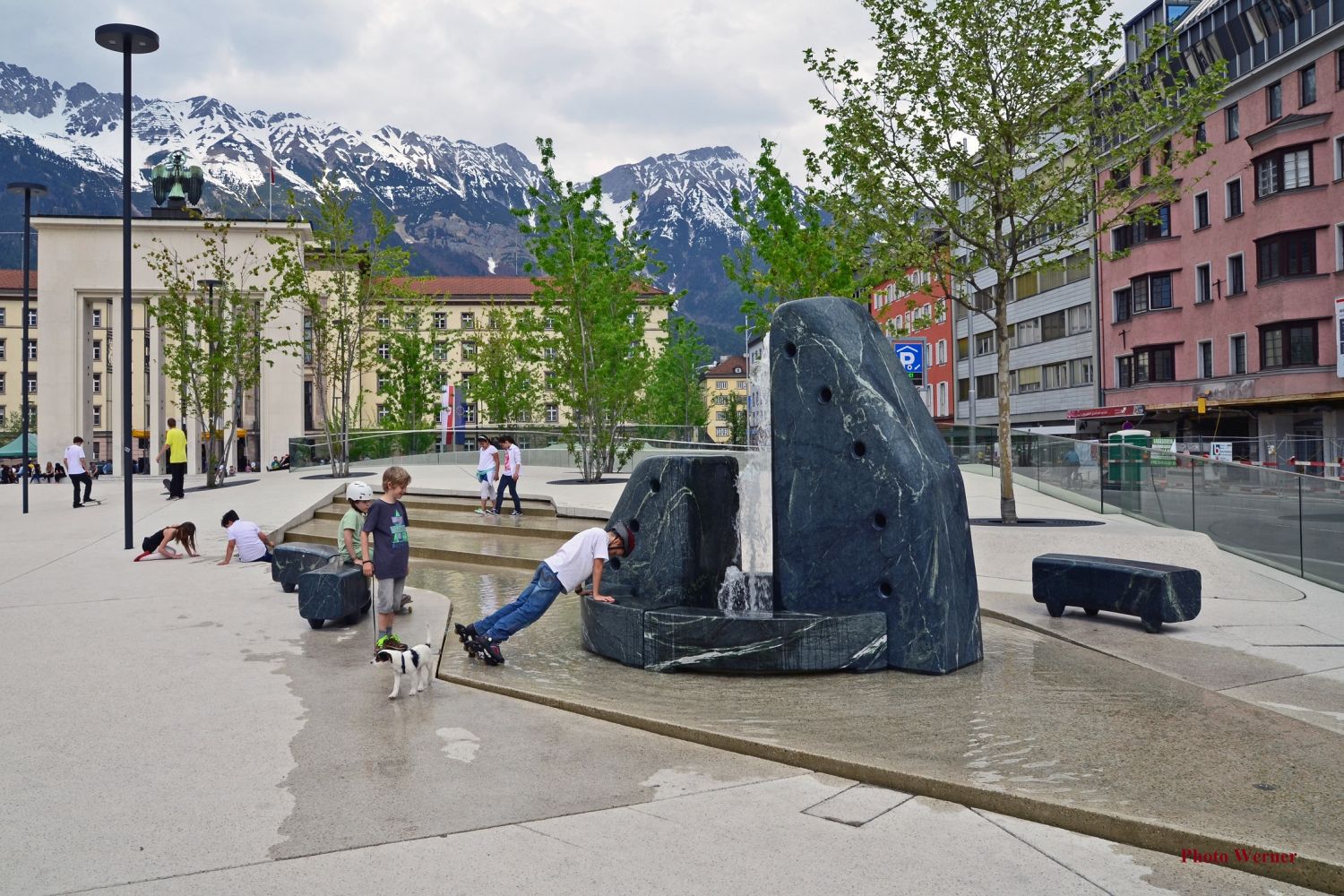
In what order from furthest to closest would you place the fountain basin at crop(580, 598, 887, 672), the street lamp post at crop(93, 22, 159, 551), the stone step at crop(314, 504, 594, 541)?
the stone step at crop(314, 504, 594, 541) → the street lamp post at crop(93, 22, 159, 551) → the fountain basin at crop(580, 598, 887, 672)

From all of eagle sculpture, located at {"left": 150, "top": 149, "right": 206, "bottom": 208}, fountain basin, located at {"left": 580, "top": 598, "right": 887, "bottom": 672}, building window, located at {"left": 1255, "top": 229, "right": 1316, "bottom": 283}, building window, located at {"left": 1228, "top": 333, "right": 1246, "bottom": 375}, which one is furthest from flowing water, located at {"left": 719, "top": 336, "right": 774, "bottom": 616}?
eagle sculpture, located at {"left": 150, "top": 149, "right": 206, "bottom": 208}

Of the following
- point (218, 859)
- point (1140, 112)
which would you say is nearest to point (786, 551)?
point (218, 859)

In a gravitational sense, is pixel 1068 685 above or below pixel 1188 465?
below

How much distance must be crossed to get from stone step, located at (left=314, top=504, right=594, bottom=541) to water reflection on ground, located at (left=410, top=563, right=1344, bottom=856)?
7.72 metres

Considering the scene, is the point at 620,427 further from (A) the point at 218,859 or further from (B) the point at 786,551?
(A) the point at 218,859

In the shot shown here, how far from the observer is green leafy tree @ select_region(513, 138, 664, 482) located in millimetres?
25781

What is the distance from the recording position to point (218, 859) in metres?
4.19

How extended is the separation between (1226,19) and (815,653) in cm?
4565

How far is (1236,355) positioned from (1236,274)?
3.38m

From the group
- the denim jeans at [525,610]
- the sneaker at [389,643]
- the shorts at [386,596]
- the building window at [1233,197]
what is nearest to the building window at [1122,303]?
the building window at [1233,197]

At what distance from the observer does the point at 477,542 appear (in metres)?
16.2

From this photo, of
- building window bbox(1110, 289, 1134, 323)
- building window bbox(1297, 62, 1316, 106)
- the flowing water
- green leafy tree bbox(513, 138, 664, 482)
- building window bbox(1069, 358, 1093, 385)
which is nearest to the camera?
the flowing water

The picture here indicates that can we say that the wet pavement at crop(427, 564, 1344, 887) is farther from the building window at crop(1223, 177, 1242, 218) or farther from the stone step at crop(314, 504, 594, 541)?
the building window at crop(1223, 177, 1242, 218)

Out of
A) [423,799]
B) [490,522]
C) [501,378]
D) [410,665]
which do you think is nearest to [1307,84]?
[501,378]
